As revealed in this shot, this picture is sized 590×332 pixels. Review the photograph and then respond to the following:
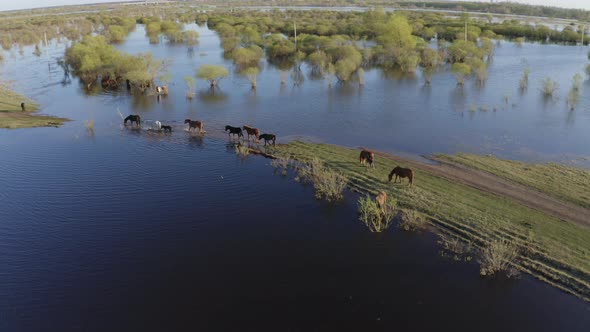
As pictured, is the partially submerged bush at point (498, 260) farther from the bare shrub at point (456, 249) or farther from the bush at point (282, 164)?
the bush at point (282, 164)

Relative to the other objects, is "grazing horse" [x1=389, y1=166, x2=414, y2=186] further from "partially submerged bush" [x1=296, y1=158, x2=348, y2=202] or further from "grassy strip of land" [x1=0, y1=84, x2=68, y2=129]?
"grassy strip of land" [x1=0, y1=84, x2=68, y2=129]

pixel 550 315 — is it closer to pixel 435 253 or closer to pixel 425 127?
pixel 435 253

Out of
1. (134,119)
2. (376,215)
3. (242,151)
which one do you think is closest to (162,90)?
(134,119)

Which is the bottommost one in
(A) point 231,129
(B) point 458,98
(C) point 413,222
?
(C) point 413,222

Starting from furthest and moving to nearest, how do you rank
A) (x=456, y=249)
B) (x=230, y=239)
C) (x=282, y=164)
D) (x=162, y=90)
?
1. (x=162, y=90)
2. (x=282, y=164)
3. (x=230, y=239)
4. (x=456, y=249)

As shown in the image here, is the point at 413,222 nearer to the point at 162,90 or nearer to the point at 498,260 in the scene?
the point at 498,260

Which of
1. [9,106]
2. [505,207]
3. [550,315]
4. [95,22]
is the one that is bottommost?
[550,315]

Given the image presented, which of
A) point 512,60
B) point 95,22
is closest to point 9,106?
point 512,60
